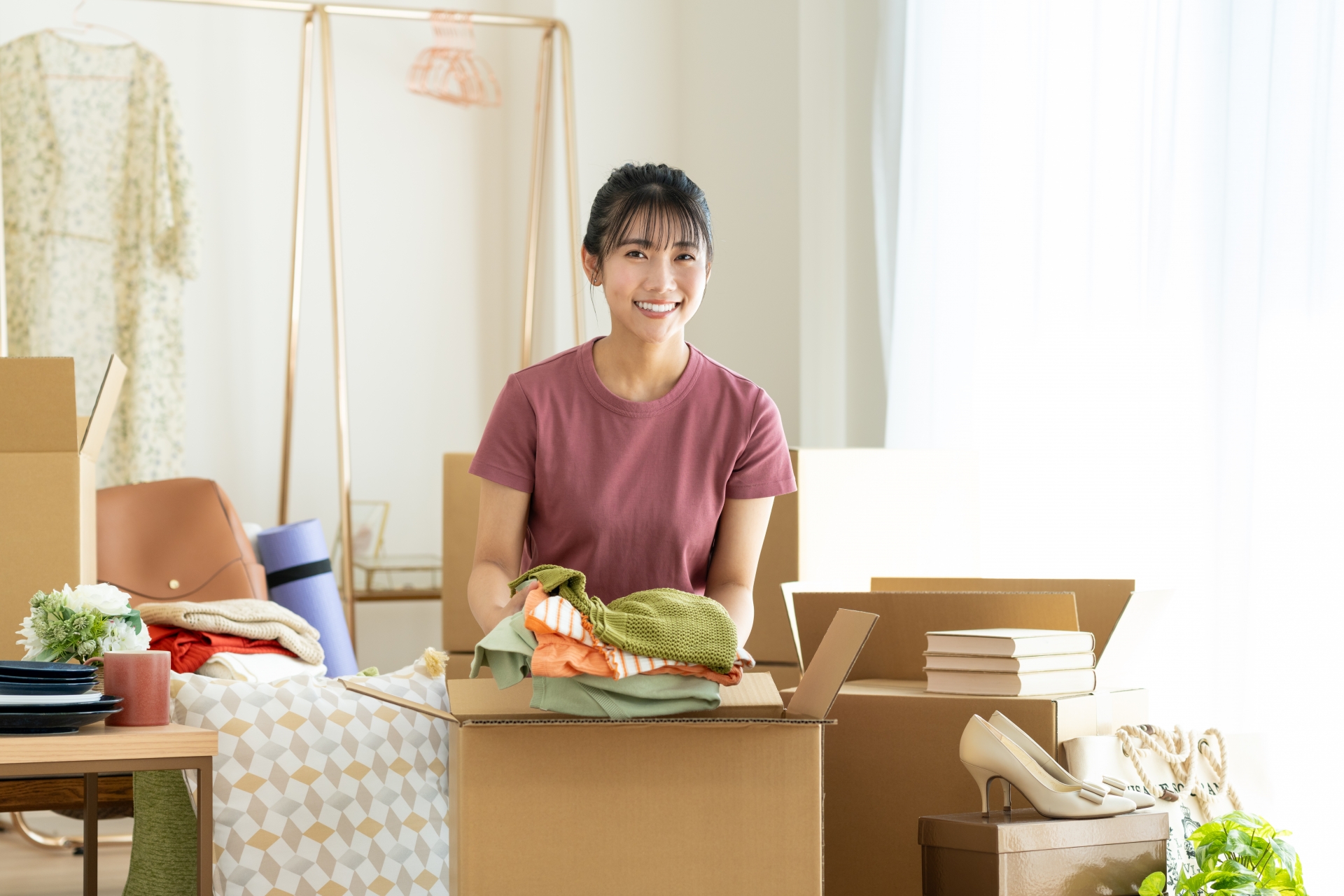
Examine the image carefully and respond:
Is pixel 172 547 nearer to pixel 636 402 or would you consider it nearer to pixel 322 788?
pixel 322 788

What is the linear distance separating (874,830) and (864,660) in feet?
0.73

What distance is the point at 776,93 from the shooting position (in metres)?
2.91

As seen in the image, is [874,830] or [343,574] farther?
[343,574]

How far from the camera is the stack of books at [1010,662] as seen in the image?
1413mm

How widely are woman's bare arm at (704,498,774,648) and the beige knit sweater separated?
96cm

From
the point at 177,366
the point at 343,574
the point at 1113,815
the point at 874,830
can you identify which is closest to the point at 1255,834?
the point at 1113,815

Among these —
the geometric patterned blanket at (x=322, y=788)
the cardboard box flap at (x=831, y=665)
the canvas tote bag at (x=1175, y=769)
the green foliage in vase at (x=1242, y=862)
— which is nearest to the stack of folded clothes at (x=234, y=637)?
the geometric patterned blanket at (x=322, y=788)

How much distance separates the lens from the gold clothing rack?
3010 millimetres

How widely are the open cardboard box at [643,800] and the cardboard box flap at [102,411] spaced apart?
896 millimetres

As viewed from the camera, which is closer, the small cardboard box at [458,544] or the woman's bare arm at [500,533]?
the woman's bare arm at [500,533]

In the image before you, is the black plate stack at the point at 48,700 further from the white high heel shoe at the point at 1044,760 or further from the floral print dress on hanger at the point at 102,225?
the floral print dress on hanger at the point at 102,225

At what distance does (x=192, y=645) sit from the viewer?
1.95 m

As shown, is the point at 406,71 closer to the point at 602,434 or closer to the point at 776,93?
the point at 776,93

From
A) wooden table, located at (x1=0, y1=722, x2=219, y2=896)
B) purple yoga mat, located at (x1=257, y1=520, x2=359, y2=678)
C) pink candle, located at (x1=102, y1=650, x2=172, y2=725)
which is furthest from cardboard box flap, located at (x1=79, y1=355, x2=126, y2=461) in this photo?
purple yoga mat, located at (x1=257, y1=520, x2=359, y2=678)
